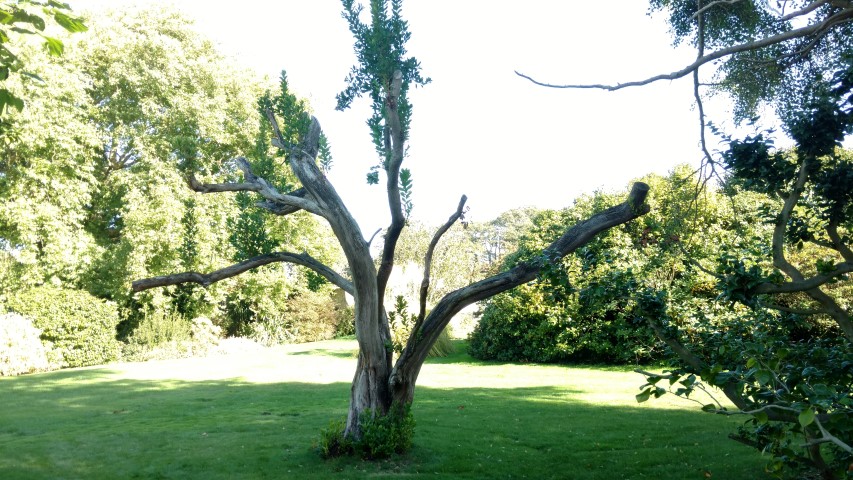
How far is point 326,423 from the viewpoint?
393 inches

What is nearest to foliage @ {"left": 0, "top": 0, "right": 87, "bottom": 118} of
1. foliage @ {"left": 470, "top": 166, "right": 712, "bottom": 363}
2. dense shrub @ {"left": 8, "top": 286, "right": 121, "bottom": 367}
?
foliage @ {"left": 470, "top": 166, "right": 712, "bottom": 363}

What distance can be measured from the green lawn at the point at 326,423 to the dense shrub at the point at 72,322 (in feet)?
12.5

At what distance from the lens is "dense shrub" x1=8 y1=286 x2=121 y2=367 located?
779 inches

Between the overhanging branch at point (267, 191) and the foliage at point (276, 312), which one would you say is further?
the foliage at point (276, 312)

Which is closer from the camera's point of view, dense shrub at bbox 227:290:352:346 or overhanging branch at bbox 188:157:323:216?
overhanging branch at bbox 188:157:323:216

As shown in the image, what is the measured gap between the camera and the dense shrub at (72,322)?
64.9ft

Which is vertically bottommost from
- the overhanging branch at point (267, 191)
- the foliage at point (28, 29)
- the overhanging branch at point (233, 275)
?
the overhanging branch at point (233, 275)

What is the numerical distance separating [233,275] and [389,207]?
5.88ft

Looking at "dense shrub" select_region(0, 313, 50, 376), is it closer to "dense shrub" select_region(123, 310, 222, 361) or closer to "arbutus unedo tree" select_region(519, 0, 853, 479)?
"dense shrub" select_region(123, 310, 222, 361)

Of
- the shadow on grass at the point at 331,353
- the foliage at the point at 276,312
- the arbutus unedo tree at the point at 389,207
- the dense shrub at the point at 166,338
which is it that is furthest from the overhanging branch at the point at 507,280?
the foliage at the point at 276,312

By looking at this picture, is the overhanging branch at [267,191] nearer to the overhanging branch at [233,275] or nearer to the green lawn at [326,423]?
the overhanging branch at [233,275]

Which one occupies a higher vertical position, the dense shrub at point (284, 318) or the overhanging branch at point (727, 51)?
the overhanging branch at point (727, 51)

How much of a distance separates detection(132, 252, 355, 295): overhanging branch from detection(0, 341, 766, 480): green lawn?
200 cm

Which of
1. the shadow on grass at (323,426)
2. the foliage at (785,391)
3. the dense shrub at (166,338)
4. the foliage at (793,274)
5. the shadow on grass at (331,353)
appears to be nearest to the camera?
the foliage at (785,391)
